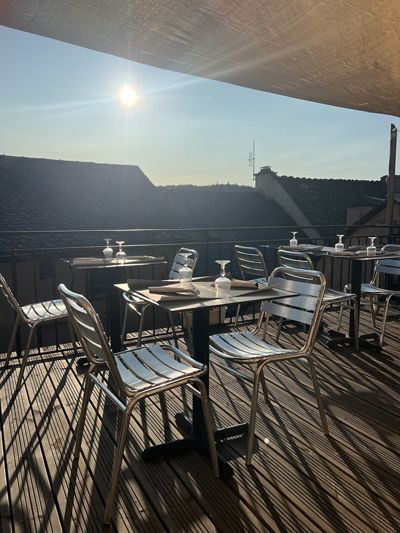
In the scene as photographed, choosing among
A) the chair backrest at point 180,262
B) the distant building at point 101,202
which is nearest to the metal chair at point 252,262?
the chair backrest at point 180,262

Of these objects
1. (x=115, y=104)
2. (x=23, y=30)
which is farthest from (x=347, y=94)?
(x=115, y=104)

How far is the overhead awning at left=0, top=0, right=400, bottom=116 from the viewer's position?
1461mm

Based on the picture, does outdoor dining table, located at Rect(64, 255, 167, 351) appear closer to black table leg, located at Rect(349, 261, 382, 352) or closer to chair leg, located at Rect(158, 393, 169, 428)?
chair leg, located at Rect(158, 393, 169, 428)

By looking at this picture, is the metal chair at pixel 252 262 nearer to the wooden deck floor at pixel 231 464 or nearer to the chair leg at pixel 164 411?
the wooden deck floor at pixel 231 464

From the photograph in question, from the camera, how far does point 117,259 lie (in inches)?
135

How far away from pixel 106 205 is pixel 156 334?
9.89 m

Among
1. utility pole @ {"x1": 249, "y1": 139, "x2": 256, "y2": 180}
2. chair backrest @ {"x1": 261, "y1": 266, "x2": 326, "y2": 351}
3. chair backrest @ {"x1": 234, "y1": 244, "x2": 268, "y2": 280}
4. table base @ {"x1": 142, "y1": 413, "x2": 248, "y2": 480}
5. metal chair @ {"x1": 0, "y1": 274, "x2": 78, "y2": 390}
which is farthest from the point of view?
utility pole @ {"x1": 249, "y1": 139, "x2": 256, "y2": 180}

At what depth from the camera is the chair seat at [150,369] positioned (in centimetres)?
170

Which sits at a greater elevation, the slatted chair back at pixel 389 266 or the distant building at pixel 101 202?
the distant building at pixel 101 202

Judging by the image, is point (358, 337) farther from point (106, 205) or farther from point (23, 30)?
point (106, 205)

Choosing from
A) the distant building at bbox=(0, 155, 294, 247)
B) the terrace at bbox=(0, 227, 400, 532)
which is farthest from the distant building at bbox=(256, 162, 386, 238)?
the terrace at bbox=(0, 227, 400, 532)

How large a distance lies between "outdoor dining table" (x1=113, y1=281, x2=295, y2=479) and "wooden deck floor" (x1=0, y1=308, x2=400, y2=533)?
0.06 metres

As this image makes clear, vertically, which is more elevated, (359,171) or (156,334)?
(359,171)

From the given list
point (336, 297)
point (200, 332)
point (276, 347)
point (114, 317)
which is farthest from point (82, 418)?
point (336, 297)
